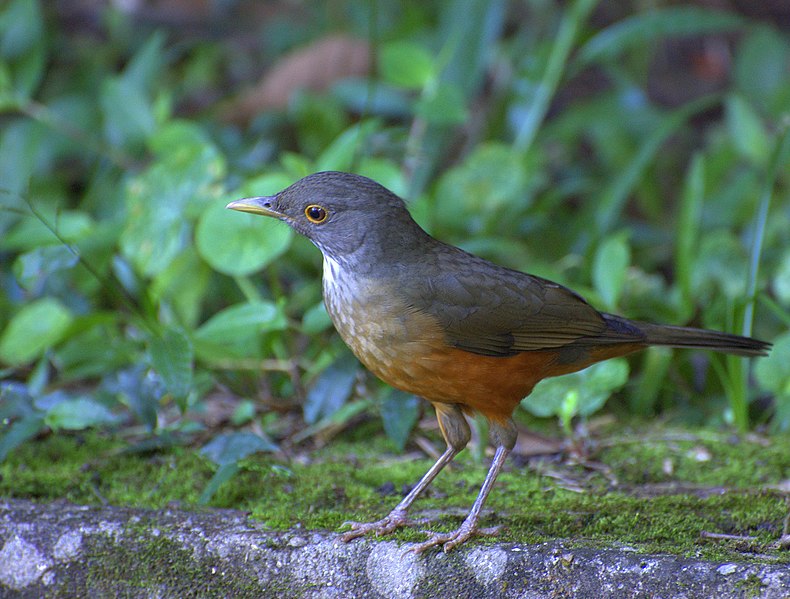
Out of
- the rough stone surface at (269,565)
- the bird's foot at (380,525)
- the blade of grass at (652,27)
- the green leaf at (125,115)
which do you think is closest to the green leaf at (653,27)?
the blade of grass at (652,27)

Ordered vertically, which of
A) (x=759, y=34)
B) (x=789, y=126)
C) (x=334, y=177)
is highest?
(x=759, y=34)

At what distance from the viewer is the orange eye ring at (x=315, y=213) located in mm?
3820

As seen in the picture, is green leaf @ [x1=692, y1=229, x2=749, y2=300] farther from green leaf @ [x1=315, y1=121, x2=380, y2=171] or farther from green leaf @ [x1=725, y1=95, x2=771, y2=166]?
green leaf @ [x1=315, y1=121, x2=380, y2=171]

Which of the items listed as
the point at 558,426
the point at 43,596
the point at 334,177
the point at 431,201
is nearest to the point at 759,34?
the point at 431,201

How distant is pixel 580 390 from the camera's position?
4297 millimetres

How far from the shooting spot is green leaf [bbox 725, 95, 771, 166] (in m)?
6.25

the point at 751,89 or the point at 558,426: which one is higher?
the point at 751,89

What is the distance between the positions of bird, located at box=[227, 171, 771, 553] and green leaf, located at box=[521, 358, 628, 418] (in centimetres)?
21

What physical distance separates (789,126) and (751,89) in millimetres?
A: 2836

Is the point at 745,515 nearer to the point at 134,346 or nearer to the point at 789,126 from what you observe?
the point at 789,126

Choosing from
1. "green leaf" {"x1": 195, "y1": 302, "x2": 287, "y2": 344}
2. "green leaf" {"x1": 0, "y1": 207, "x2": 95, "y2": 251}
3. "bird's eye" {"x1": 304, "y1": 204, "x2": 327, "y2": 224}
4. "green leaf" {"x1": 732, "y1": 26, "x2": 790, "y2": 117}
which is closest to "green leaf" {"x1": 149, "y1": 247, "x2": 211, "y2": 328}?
"green leaf" {"x1": 0, "y1": 207, "x2": 95, "y2": 251}

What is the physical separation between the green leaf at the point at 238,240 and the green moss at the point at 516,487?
94 centimetres

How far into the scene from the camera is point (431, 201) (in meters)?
5.84

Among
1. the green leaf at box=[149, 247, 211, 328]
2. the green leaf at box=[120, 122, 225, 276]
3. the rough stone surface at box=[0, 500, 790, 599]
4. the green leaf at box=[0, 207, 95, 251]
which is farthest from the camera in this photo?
the green leaf at box=[149, 247, 211, 328]
